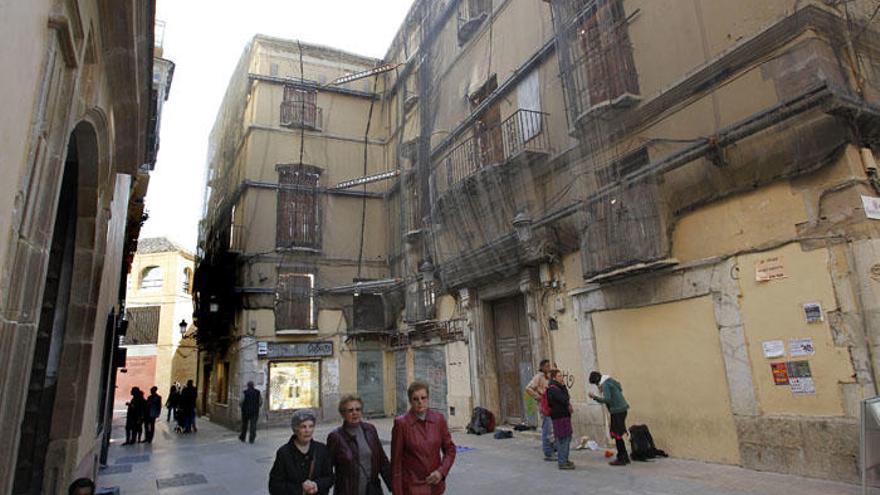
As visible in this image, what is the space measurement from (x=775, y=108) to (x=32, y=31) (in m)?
7.21

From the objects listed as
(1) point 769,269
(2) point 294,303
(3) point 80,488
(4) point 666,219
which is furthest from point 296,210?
(3) point 80,488

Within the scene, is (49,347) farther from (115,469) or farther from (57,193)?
(115,469)

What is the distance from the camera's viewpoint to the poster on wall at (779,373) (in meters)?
6.55

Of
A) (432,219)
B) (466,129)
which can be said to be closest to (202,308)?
(432,219)

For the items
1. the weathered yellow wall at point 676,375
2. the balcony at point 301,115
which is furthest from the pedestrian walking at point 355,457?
the balcony at point 301,115

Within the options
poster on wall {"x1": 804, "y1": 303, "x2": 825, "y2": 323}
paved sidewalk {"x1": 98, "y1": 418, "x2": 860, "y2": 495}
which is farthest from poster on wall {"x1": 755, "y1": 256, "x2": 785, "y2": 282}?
paved sidewalk {"x1": 98, "y1": 418, "x2": 860, "y2": 495}

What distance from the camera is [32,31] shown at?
87.0 inches

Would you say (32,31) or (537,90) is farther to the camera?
(537,90)

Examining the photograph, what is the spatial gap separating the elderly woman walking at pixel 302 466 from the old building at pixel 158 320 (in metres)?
29.4

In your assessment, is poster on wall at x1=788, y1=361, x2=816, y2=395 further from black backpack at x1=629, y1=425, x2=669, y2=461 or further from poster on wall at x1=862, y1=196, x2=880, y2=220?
black backpack at x1=629, y1=425, x2=669, y2=461

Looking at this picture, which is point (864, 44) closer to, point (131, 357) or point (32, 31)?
point (32, 31)

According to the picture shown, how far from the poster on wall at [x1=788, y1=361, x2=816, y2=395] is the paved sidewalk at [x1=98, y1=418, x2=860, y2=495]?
3.27ft

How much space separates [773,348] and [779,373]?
0.30m

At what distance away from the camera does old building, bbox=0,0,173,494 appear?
222 centimetres
